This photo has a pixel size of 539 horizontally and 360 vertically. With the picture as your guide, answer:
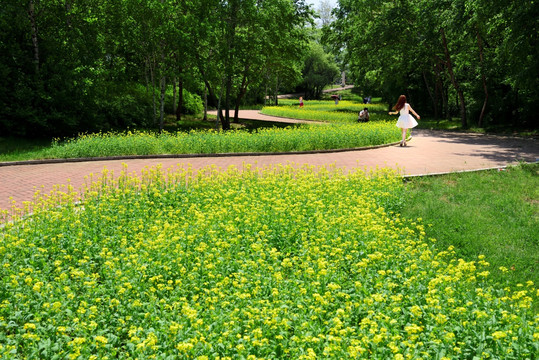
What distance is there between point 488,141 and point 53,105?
60.8 feet

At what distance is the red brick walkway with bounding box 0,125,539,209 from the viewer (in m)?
11.3

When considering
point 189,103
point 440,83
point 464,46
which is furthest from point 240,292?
point 440,83

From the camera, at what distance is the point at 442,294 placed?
16.6 ft

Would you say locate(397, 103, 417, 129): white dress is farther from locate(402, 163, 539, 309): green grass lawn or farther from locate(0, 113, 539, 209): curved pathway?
locate(402, 163, 539, 309): green grass lawn

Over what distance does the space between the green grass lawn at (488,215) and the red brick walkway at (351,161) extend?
4.88ft

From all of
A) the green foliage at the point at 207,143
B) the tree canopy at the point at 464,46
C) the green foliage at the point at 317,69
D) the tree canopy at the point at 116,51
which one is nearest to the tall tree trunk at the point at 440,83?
the tree canopy at the point at 464,46

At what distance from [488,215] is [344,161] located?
6.44 meters

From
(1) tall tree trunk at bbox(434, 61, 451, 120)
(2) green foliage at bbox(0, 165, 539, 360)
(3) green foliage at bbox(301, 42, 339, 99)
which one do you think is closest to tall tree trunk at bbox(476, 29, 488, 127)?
(1) tall tree trunk at bbox(434, 61, 451, 120)

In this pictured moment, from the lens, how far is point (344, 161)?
1494 centimetres

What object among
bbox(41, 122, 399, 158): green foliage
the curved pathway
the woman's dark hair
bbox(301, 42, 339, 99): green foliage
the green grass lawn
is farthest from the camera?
bbox(301, 42, 339, 99): green foliage

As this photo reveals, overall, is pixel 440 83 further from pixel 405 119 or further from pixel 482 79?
pixel 405 119

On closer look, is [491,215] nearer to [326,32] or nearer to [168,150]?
[168,150]

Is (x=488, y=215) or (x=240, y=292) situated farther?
(x=488, y=215)

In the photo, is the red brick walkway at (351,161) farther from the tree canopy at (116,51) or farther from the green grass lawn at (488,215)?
the tree canopy at (116,51)
